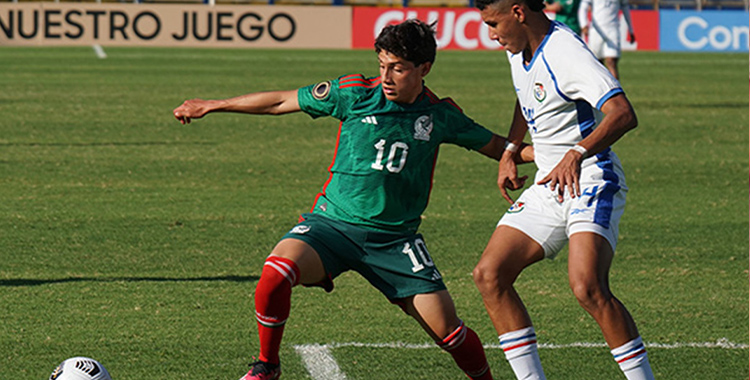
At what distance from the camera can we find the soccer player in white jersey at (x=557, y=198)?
4.33 metres

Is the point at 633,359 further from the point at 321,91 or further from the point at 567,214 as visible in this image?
the point at 321,91

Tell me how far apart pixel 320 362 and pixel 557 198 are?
52.8 inches

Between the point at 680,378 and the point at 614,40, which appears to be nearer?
the point at 680,378

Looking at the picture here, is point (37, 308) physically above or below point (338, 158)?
below

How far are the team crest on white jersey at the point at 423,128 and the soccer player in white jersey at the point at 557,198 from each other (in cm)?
35

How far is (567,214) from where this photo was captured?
14.9 ft

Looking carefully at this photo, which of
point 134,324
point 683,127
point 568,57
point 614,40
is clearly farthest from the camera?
point 614,40

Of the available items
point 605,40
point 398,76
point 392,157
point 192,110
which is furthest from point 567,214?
point 605,40

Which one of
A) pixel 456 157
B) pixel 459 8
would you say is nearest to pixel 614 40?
pixel 456 157

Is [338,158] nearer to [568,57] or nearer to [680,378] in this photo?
[568,57]

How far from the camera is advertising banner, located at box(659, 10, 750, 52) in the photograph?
30.5 meters

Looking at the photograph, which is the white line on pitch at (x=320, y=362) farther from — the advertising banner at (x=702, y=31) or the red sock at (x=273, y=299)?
the advertising banner at (x=702, y=31)

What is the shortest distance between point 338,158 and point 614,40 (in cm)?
1146

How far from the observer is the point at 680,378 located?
5059 mm
